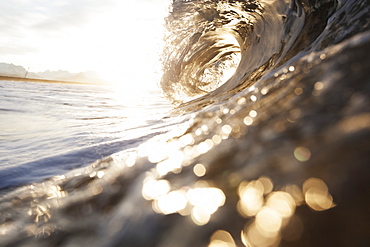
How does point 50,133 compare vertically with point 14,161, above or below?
above

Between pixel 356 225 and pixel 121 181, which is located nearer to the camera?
pixel 356 225

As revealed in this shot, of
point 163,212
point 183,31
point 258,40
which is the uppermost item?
point 183,31

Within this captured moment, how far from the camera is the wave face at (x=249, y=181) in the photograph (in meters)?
0.49

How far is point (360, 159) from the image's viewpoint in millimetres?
499

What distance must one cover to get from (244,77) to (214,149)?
8.45ft

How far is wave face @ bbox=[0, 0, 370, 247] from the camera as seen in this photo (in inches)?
19.5

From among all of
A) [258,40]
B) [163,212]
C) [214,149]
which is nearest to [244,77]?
[258,40]

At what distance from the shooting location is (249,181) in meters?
0.64

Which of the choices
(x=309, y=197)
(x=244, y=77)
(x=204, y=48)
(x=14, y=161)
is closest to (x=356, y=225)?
(x=309, y=197)

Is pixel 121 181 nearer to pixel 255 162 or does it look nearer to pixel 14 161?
pixel 255 162

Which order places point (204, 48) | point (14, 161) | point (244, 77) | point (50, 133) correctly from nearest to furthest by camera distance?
point (14, 161) → point (50, 133) → point (244, 77) → point (204, 48)

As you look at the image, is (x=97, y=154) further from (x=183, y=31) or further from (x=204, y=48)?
(x=204, y=48)

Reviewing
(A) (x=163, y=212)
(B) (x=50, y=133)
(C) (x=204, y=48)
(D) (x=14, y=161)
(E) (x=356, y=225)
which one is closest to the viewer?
(E) (x=356, y=225)

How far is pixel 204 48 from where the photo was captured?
476cm
